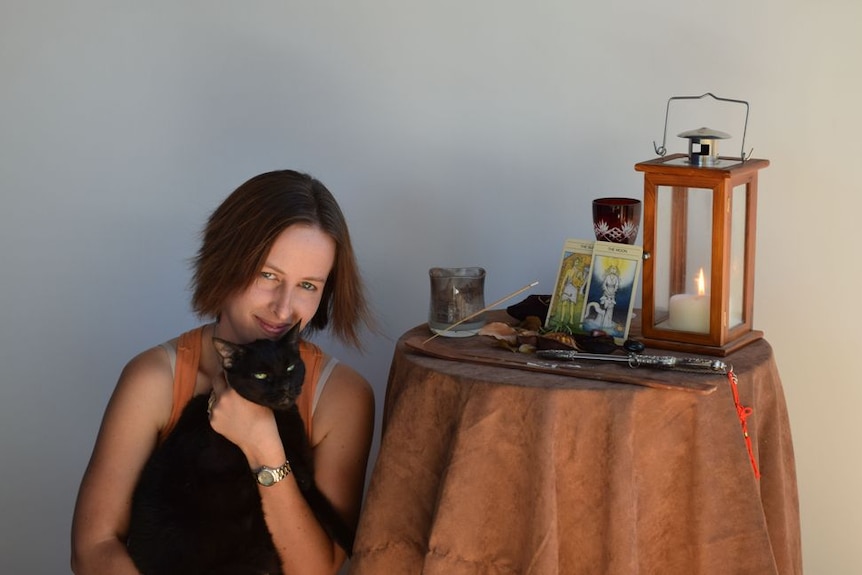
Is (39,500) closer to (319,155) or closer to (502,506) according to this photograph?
(319,155)

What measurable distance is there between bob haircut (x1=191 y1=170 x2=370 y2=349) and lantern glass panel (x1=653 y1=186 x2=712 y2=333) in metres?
0.55

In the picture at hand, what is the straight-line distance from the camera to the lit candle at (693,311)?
1659mm

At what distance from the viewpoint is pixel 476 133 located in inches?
89.1

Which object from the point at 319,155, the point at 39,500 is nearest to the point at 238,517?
the point at 319,155

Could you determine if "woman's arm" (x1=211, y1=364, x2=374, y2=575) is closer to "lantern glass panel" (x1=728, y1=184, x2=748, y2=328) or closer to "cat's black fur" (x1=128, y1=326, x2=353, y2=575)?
"cat's black fur" (x1=128, y1=326, x2=353, y2=575)

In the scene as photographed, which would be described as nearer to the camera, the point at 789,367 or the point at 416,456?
the point at 416,456

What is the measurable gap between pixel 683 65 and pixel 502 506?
3.54ft

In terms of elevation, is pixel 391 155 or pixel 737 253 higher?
pixel 391 155

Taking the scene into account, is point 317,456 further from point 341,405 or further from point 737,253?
point 737,253

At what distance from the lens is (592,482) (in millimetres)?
1463

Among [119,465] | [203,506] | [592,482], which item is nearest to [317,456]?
[203,506]

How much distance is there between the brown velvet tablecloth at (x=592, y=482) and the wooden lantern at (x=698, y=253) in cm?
14

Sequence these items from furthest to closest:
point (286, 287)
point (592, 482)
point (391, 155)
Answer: point (391, 155)
point (286, 287)
point (592, 482)

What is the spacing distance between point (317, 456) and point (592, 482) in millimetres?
529
